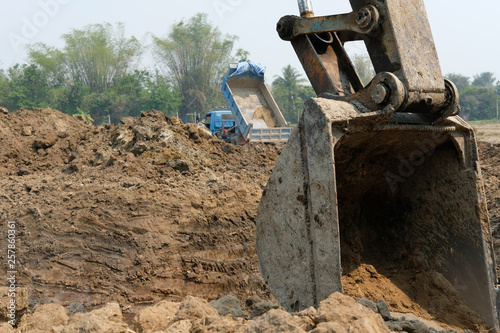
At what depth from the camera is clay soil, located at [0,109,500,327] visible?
5.52 metres

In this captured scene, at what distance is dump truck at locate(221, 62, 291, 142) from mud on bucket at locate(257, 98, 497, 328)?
33.0ft

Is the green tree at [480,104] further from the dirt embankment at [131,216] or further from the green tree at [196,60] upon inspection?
the dirt embankment at [131,216]

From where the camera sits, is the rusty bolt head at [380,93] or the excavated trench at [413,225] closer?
the rusty bolt head at [380,93]

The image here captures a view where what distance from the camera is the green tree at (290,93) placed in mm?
46375

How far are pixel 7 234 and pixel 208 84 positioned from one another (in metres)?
40.2

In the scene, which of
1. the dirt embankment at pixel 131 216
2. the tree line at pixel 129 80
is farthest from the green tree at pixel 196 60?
the dirt embankment at pixel 131 216

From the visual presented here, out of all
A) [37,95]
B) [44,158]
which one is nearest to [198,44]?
[37,95]

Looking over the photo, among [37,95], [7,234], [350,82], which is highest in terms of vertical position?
[37,95]

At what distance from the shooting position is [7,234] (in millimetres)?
6477

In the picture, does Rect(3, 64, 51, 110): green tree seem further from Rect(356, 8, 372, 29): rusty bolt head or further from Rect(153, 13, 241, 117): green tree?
Rect(356, 8, 372, 29): rusty bolt head

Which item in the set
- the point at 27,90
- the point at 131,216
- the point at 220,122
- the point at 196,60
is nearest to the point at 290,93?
the point at 196,60

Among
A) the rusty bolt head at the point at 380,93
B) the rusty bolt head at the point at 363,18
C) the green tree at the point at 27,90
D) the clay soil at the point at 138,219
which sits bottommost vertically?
the clay soil at the point at 138,219

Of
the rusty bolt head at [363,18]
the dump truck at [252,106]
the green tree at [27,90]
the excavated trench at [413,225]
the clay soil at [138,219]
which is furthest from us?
the green tree at [27,90]

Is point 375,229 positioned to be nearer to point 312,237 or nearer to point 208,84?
point 312,237
